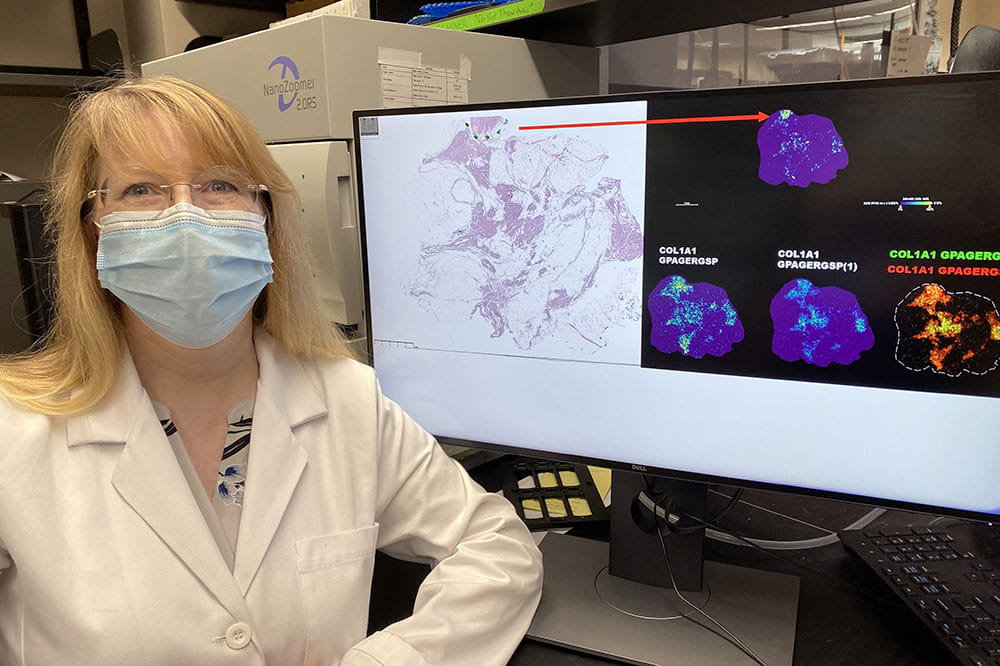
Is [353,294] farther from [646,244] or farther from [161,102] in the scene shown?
[646,244]

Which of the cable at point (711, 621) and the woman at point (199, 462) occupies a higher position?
the woman at point (199, 462)

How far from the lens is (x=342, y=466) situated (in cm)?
Result: 78

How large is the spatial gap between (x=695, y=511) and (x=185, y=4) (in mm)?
1902

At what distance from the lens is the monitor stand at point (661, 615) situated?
71 cm

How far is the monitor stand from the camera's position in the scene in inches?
27.8

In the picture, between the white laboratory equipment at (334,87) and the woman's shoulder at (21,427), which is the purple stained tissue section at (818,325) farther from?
the woman's shoulder at (21,427)

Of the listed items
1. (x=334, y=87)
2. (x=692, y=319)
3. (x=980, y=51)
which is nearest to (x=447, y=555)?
(x=692, y=319)

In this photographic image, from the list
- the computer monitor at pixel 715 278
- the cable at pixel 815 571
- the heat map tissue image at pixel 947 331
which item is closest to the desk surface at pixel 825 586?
the cable at pixel 815 571

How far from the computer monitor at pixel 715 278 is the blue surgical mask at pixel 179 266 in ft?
0.65

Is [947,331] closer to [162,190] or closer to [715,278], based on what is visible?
[715,278]

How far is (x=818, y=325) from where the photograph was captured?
2.17 ft

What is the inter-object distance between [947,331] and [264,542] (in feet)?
2.24

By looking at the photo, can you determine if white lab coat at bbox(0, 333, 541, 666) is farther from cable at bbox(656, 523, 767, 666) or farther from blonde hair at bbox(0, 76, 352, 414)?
cable at bbox(656, 523, 767, 666)

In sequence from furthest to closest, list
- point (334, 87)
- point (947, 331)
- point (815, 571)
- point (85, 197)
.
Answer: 1. point (334, 87)
2. point (815, 571)
3. point (85, 197)
4. point (947, 331)
